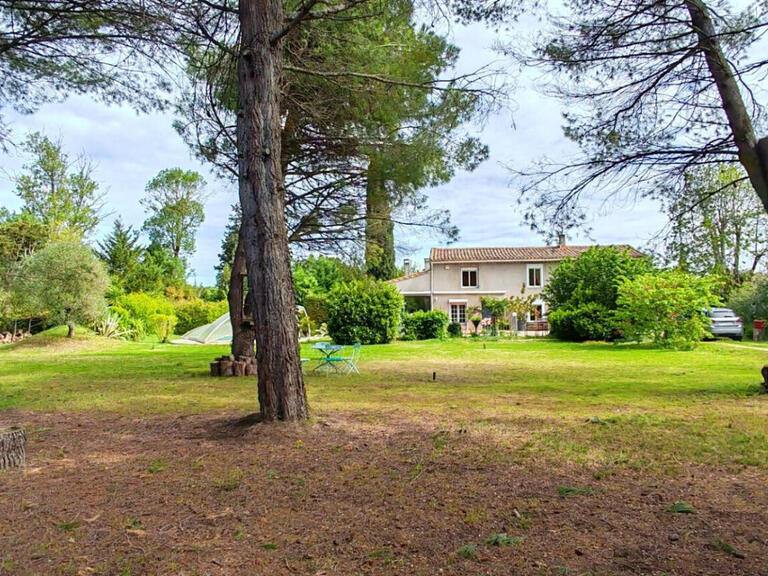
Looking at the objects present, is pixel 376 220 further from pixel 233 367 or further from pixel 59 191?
pixel 59 191

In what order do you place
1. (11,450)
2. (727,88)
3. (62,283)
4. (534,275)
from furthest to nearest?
(534,275) < (62,283) < (727,88) < (11,450)

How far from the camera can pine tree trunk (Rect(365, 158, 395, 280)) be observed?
10688 mm

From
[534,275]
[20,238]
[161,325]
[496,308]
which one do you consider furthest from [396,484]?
[534,275]

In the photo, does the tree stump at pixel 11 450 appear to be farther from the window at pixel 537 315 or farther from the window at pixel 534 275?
the window at pixel 534 275

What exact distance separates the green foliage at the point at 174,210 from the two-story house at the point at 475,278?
20.9 m

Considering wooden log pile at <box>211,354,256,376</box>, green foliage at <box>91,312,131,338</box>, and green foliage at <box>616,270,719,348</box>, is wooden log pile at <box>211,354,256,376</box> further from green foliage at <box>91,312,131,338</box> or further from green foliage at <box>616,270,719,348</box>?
green foliage at <box>91,312,131,338</box>

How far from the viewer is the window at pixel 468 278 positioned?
35.1 m

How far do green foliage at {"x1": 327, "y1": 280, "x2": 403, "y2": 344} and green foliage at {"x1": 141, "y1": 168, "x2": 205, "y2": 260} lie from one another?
98.3 feet

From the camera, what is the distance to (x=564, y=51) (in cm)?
689

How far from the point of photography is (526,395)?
25.4 feet

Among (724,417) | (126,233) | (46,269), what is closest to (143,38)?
(724,417)

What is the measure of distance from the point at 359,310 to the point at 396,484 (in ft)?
50.2

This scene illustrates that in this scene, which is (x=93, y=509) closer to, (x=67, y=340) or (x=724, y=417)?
(x=724, y=417)

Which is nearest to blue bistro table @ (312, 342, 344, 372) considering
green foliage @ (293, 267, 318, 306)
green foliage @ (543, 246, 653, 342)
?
green foliage @ (543, 246, 653, 342)
